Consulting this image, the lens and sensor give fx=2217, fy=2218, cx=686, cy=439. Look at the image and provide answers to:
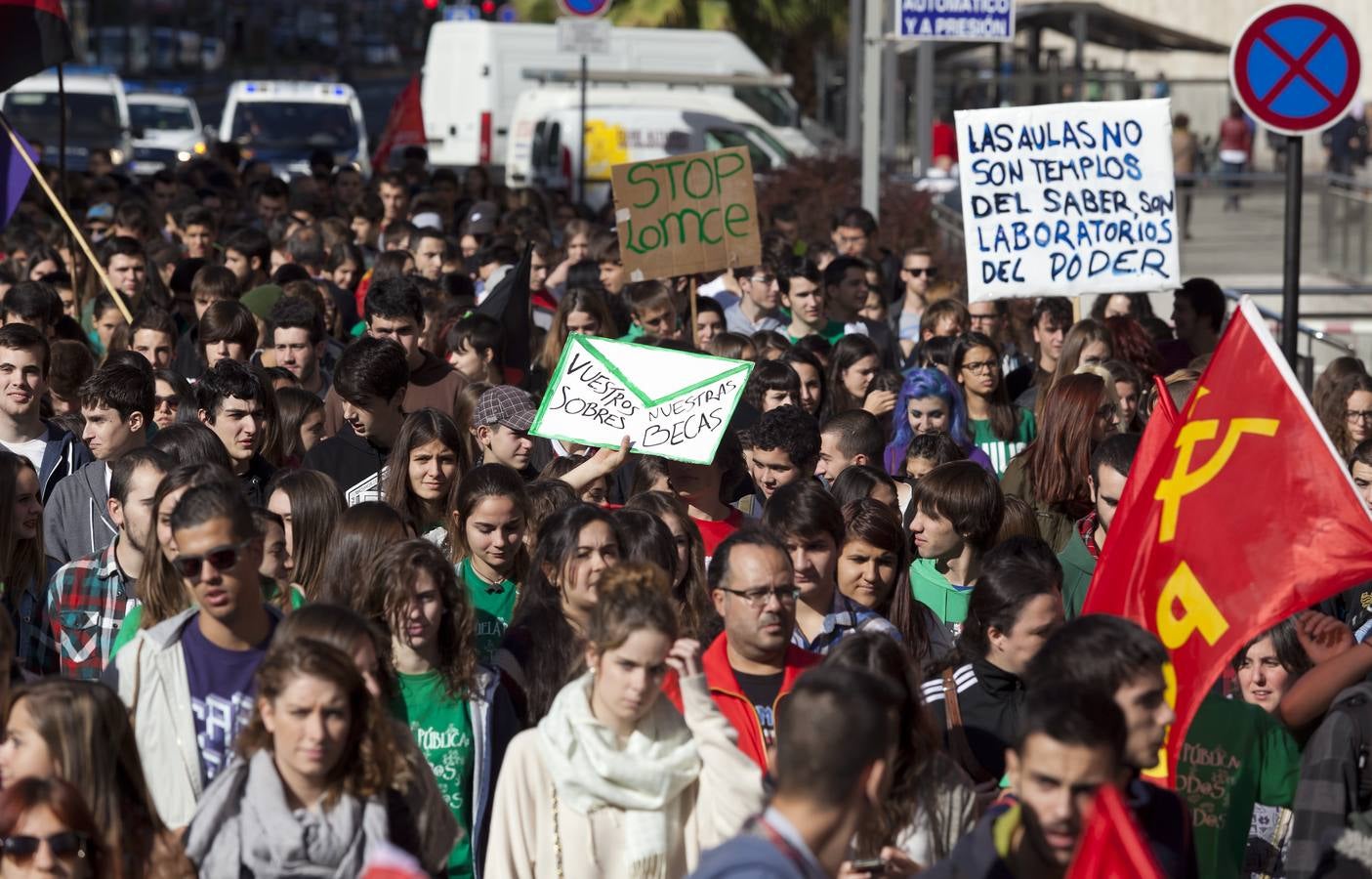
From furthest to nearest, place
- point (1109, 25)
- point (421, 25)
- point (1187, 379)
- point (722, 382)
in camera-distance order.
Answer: point (421, 25), point (1109, 25), point (1187, 379), point (722, 382)

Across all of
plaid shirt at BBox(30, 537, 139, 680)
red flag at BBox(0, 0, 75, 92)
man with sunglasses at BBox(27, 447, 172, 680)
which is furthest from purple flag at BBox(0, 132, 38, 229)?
plaid shirt at BBox(30, 537, 139, 680)

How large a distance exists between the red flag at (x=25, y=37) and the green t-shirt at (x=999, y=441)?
19.3 feet

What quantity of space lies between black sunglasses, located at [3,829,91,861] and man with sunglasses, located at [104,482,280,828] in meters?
0.79

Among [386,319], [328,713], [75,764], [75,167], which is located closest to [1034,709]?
[328,713]

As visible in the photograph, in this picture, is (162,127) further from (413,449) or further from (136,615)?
(136,615)

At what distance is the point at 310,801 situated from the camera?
448 centimetres

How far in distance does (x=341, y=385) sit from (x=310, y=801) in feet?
12.3

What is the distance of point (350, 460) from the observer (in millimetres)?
7938

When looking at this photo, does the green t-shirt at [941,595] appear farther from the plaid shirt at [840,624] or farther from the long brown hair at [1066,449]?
the long brown hair at [1066,449]

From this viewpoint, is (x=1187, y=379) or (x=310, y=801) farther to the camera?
(x=1187, y=379)

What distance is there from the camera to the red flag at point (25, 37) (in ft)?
40.3

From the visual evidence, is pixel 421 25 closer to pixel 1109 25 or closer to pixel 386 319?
pixel 1109 25

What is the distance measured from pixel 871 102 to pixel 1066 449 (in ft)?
24.7

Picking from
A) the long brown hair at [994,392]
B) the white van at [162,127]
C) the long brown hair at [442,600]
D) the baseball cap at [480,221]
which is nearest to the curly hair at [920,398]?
the long brown hair at [994,392]
